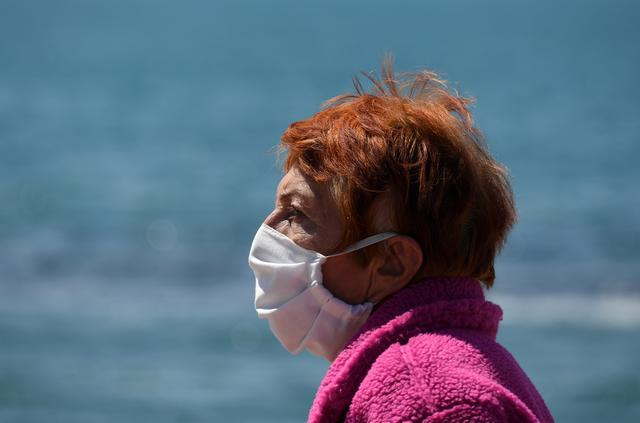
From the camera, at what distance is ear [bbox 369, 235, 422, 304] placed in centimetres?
206

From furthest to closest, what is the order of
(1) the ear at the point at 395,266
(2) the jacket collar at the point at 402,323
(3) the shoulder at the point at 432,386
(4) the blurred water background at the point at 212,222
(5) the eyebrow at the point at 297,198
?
(4) the blurred water background at the point at 212,222, (5) the eyebrow at the point at 297,198, (1) the ear at the point at 395,266, (2) the jacket collar at the point at 402,323, (3) the shoulder at the point at 432,386

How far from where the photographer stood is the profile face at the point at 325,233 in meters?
2.13

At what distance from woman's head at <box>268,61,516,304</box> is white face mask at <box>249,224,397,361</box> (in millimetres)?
58

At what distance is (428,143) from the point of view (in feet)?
6.77

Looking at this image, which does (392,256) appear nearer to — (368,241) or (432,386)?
(368,241)

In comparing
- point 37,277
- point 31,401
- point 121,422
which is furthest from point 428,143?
point 37,277

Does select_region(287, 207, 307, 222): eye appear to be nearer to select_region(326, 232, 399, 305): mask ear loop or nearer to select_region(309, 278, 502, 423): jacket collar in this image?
select_region(326, 232, 399, 305): mask ear loop

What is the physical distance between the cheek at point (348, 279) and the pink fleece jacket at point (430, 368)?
7 centimetres

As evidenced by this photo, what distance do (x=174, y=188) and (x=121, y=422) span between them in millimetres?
7458

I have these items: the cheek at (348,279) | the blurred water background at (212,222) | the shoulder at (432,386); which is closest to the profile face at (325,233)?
the cheek at (348,279)

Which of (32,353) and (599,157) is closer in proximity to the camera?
(32,353)

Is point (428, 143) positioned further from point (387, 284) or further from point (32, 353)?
point (32, 353)

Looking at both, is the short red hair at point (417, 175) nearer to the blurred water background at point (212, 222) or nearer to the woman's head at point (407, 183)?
the woman's head at point (407, 183)

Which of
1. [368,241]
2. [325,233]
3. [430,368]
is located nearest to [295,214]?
[325,233]
